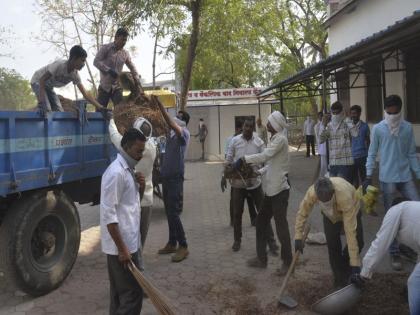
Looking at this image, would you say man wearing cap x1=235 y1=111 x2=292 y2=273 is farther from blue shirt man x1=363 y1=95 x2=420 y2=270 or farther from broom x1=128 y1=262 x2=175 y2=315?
broom x1=128 y1=262 x2=175 y2=315

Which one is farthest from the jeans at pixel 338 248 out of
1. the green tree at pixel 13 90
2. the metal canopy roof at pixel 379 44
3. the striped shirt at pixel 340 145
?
the green tree at pixel 13 90

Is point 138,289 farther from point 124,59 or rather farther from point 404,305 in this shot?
point 124,59

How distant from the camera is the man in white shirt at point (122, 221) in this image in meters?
3.18

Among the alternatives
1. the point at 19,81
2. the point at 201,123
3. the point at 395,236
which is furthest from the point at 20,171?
the point at 19,81

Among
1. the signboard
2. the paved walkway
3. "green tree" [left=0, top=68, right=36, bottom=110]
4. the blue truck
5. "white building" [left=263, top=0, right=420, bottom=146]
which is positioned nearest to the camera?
the blue truck

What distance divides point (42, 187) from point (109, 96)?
2.05 m

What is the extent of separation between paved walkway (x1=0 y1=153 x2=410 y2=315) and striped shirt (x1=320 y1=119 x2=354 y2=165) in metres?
1.05

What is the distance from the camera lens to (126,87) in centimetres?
609

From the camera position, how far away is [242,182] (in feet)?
19.6

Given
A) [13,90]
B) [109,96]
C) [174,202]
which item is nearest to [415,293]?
[174,202]

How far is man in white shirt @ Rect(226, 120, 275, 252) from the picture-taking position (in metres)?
6.00

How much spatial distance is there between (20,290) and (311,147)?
1602cm

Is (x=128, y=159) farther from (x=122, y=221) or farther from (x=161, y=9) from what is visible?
(x=161, y=9)

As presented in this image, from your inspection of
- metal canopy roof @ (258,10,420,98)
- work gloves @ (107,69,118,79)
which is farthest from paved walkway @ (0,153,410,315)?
metal canopy roof @ (258,10,420,98)
